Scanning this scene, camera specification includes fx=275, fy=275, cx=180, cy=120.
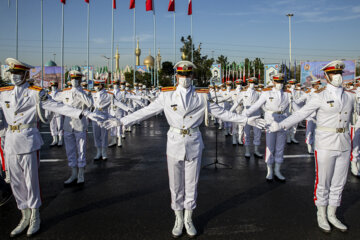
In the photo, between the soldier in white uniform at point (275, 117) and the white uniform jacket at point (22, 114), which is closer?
the white uniform jacket at point (22, 114)

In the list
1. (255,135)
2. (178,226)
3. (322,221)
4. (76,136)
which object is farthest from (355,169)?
(76,136)

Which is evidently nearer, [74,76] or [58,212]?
[58,212]

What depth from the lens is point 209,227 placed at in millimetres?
4289

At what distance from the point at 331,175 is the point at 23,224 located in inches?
188

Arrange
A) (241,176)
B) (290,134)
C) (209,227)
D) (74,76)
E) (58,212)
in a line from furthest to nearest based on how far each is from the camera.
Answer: (290,134) → (241,176) → (74,76) → (58,212) → (209,227)

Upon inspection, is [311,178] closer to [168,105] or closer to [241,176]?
[241,176]

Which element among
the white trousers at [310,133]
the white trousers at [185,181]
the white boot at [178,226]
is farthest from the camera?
the white trousers at [310,133]

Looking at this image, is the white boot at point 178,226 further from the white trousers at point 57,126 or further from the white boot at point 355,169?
the white trousers at point 57,126

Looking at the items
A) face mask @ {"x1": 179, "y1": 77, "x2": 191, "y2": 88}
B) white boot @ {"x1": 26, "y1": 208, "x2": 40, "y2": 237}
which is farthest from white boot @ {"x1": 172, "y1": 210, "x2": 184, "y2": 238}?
white boot @ {"x1": 26, "y1": 208, "x2": 40, "y2": 237}

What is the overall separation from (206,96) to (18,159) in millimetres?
3001

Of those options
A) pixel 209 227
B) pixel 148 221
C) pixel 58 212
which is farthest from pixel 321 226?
pixel 58 212

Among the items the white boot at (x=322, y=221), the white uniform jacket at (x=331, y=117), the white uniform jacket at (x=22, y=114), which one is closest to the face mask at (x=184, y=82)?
the white uniform jacket at (x=331, y=117)

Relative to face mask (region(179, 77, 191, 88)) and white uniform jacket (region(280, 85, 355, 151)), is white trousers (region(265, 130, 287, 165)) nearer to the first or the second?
white uniform jacket (region(280, 85, 355, 151))

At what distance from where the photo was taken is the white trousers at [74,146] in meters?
6.29
